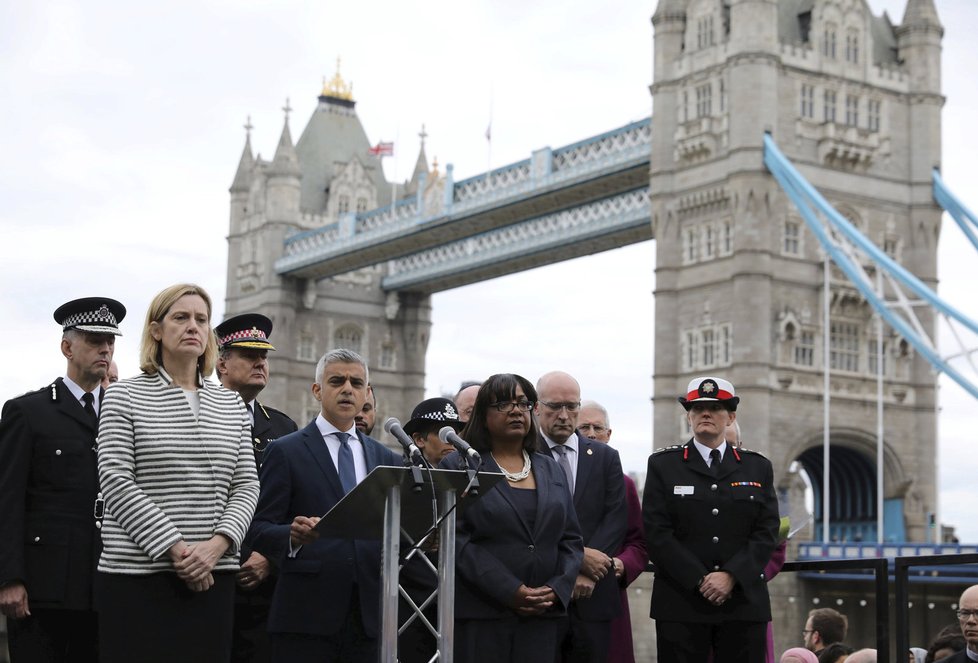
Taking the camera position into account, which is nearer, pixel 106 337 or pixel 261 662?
pixel 106 337

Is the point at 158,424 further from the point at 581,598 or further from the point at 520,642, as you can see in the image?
the point at 581,598

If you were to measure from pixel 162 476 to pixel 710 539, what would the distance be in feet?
8.24

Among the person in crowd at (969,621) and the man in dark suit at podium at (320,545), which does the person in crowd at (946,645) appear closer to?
the person in crowd at (969,621)

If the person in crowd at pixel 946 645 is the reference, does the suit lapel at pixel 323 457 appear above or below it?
above

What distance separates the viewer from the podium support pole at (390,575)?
5000mm

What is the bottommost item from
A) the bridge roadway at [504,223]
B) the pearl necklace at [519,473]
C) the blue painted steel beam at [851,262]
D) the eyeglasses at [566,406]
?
the pearl necklace at [519,473]

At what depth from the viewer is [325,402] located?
5945 millimetres

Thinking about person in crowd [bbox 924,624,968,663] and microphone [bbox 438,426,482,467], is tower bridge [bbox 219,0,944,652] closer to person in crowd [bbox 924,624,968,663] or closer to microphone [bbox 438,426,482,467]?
person in crowd [bbox 924,624,968,663]

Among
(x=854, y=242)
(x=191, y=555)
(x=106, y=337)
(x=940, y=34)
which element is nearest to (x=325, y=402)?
(x=106, y=337)

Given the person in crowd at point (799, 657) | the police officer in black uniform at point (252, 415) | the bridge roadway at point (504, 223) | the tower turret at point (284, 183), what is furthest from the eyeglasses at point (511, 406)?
the tower turret at point (284, 183)

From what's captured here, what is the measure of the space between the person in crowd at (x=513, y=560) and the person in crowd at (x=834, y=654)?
7.61 ft

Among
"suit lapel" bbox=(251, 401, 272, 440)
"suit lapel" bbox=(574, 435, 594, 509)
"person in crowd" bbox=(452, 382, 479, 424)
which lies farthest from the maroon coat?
"suit lapel" bbox=(251, 401, 272, 440)

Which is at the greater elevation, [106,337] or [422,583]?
[106,337]

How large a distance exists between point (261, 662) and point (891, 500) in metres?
29.0
